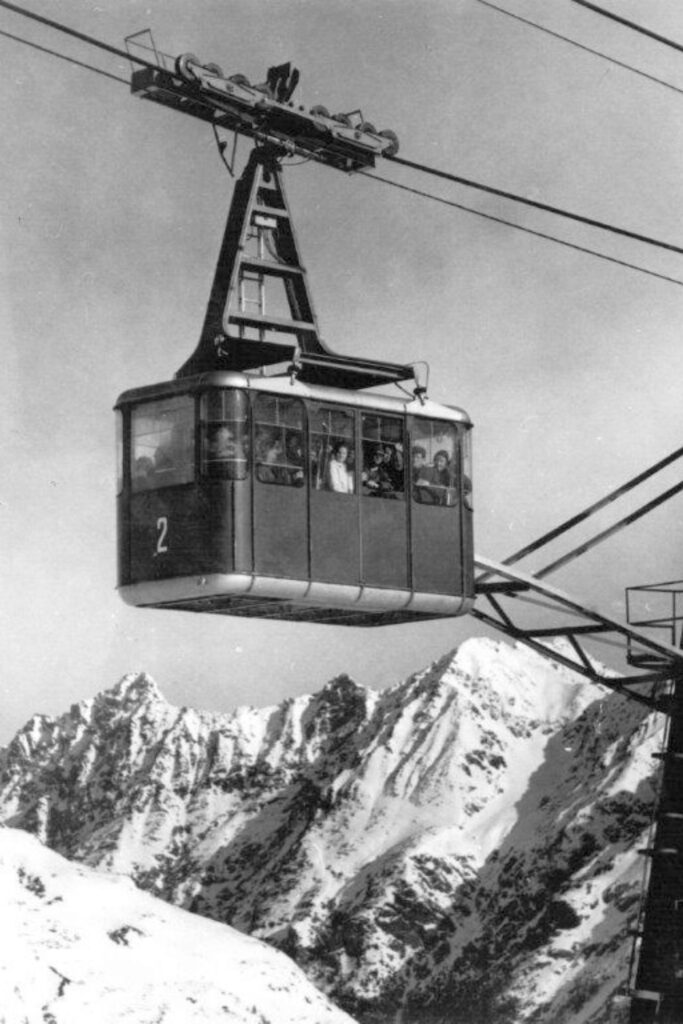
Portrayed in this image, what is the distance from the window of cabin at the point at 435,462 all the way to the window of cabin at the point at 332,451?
143cm

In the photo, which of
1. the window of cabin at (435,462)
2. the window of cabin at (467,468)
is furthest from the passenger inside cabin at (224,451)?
the window of cabin at (467,468)

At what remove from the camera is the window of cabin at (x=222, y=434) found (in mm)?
23859

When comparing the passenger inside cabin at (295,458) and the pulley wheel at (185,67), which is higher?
the pulley wheel at (185,67)

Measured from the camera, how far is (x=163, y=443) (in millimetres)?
24594

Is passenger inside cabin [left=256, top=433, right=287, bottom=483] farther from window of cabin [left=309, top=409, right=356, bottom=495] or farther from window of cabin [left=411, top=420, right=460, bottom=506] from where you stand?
window of cabin [left=411, top=420, right=460, bottom=506]

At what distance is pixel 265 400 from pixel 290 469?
42.4 inches

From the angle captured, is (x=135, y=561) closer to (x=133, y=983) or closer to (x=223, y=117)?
(x=223, y=117)

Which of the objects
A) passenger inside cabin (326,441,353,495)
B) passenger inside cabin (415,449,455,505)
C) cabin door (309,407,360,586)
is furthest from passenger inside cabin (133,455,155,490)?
passenger inside cabin (415,449,455,505)

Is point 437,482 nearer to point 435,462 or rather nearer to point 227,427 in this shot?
point 435,462

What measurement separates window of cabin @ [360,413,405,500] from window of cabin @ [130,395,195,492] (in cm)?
276

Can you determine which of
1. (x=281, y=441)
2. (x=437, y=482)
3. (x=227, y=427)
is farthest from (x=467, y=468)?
(x=227, y=427)

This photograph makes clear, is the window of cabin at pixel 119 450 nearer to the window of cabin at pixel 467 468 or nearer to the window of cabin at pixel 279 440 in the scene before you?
the window of cabin at pixel 279 440

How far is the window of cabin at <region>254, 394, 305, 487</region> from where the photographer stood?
24.2 meters

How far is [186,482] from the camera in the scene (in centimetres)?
2419
